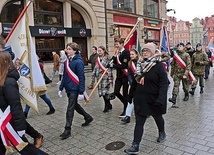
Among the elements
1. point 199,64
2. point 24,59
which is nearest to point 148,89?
point 24,59

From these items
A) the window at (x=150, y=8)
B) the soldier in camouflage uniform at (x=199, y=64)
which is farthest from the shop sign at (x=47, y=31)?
the window at (x=150, y=8)

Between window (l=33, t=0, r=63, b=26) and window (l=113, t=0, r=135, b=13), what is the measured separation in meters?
6.05

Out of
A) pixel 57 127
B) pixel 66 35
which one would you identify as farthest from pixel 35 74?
pixel 66 35

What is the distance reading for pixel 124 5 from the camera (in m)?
22.5

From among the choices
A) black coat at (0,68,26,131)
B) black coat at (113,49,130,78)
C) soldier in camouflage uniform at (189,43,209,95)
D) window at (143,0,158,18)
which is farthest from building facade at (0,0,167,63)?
black coat at (0,68,26,131)

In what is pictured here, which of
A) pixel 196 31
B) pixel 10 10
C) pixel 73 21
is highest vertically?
pixel 196 31

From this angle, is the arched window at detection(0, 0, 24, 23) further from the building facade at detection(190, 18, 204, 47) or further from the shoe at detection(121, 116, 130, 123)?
the building facade at detection(190, 18, 204, 47)

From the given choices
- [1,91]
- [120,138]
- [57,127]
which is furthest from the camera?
[57,127]

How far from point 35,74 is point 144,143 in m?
2.52

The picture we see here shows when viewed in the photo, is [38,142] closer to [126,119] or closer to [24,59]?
[24,59]

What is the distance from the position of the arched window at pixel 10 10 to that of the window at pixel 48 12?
3.71 ft

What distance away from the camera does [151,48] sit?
385 cm

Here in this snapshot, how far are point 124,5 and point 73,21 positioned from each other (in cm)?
668

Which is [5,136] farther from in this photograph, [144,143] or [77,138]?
[144,143]
